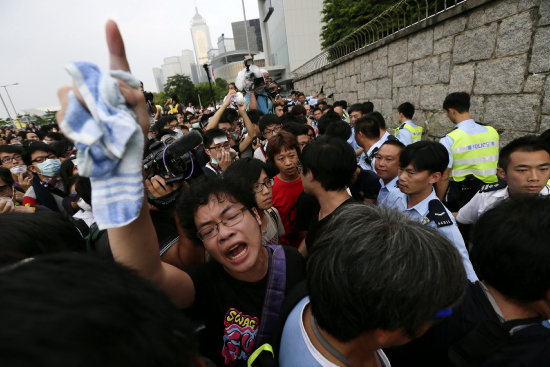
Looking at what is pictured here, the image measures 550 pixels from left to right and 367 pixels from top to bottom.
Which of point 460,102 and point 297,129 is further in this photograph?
point 297,129

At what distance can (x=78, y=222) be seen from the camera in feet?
7.73

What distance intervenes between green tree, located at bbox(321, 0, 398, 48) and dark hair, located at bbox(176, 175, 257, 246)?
56.7 feet

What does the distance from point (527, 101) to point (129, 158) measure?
15.7ft

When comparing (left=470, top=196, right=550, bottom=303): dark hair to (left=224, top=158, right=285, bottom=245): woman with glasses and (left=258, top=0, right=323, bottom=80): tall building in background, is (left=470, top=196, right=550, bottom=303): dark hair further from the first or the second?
(left=258, top=0, right=323, bottom=80): tall building in background

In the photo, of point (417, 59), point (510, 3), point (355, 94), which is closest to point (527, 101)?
point (510, 3)

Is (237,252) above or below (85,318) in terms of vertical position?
below

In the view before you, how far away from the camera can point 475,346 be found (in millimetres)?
1018

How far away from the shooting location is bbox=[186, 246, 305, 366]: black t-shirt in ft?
4.70

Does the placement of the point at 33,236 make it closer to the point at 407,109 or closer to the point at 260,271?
the point at 260,271

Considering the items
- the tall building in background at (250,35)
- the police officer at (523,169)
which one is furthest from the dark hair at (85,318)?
the tall building in background at (250,35)

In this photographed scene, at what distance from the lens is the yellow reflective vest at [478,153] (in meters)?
3.24

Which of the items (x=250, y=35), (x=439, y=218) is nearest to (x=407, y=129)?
(x=439, y=218)

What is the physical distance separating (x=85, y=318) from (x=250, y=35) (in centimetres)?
10581

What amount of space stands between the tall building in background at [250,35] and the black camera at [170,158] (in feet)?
309
